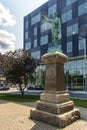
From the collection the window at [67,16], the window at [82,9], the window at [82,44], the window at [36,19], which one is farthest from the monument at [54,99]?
the window at [36,19]

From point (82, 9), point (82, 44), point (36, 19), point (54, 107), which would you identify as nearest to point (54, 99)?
point (54, 107)

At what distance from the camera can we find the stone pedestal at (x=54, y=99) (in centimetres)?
1045

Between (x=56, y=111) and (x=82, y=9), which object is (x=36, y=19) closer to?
(x=82, y=9)

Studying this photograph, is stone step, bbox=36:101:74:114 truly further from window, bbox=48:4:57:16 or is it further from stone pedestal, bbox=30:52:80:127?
window, bbox=48:4:57:16

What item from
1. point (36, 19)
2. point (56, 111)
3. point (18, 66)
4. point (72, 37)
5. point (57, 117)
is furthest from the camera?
point (36, 19)

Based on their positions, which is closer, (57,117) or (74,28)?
(57,117)

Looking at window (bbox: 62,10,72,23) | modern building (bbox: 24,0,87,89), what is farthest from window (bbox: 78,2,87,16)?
window (bbox: 62,10,72,23)

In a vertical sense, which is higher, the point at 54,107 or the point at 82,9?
the point at 82,9

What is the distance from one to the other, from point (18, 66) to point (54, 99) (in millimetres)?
17438

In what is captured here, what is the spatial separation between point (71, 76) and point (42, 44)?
12614mm

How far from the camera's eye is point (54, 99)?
1095 centimetres

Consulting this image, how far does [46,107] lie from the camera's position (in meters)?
11.0

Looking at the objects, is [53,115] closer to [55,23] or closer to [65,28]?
[55,23]

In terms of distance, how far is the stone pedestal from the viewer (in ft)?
34.3
